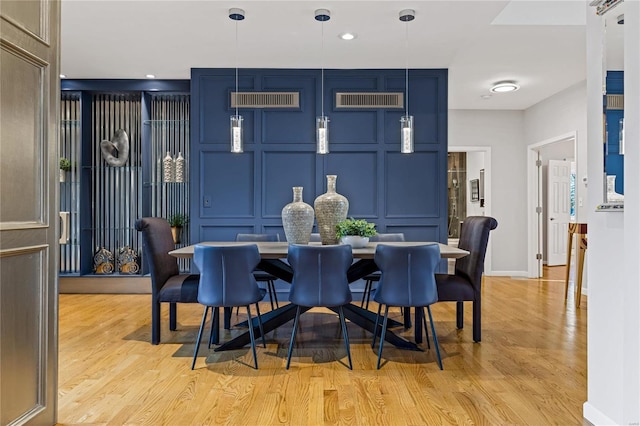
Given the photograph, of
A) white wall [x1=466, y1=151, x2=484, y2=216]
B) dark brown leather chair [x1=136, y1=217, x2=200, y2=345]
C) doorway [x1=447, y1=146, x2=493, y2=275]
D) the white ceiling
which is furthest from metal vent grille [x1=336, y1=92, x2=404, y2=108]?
white wall [x1=466, y1=151, x2=484, y2=216]

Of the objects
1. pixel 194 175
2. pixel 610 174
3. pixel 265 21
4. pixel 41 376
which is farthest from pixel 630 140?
pixel 194 175

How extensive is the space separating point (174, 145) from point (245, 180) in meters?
1.27

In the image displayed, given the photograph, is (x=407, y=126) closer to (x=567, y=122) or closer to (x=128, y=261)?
(x=567, y=122)

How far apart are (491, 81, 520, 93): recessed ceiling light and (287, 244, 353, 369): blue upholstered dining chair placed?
163 inches

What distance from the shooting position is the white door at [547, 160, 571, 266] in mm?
7977

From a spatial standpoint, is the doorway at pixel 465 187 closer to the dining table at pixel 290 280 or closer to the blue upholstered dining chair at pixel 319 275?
the dining table at pixel 290 280

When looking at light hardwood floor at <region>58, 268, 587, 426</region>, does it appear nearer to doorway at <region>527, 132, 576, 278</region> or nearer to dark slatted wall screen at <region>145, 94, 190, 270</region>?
dark slatted wall screen at <region>145, 94, 190, 270</region>

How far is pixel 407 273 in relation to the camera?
2674 mm

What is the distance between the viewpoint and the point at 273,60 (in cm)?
473

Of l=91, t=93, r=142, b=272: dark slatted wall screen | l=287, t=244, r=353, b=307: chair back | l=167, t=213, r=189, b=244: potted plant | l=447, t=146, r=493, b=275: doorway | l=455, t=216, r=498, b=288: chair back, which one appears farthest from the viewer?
l=447, t=146, r=493, b=275: doorway

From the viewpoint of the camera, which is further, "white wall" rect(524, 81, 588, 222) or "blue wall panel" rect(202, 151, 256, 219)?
"white wall" rect(524, 81, 588, 222)

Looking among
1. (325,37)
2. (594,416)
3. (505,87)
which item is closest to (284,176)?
(325,37)

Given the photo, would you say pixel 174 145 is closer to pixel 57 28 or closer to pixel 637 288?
pixel 57 28

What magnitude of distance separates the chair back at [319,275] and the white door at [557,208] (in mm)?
6613
